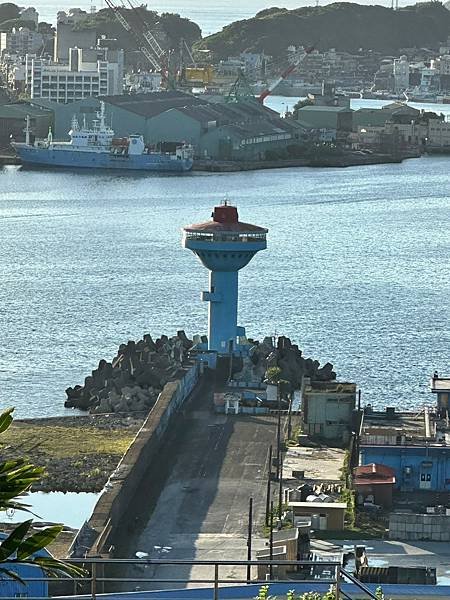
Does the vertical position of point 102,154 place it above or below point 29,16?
below

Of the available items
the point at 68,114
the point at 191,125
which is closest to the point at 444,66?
the point at 68,114

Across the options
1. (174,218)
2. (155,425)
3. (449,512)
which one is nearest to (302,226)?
(174,218)

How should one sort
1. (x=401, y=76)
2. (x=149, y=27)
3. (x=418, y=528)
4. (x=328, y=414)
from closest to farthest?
(x=418, y=528) < (x=328, y=414) < (x=149, y=27) < (x=401, y=76)

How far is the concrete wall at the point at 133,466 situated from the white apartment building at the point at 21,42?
3707cm

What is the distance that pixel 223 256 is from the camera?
852cm

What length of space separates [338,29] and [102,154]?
34044 mm

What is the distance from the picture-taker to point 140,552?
5.36m

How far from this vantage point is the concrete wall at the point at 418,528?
5520 millimetres

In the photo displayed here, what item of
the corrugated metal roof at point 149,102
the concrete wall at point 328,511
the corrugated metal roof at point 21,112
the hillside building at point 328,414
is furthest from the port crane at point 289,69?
the concrete wall at point 328,511

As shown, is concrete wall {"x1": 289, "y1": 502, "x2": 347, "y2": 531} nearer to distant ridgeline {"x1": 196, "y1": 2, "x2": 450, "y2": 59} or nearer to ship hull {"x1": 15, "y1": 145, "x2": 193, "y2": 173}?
ship hull {"x1": 15, "y1": 145, "x2": 193, "y2": 173}

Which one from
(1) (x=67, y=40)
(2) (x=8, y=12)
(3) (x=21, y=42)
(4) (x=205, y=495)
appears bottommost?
(4) (x=205, y=495)

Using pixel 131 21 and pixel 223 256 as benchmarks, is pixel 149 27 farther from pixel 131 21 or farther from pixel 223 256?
pixel 223 256

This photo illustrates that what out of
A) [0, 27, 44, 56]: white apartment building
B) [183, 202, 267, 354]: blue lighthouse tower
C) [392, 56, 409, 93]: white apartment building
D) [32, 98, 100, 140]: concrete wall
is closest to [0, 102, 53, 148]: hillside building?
[32, 98, 100, 140]: concrete wall

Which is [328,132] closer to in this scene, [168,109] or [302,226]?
[168,109]
